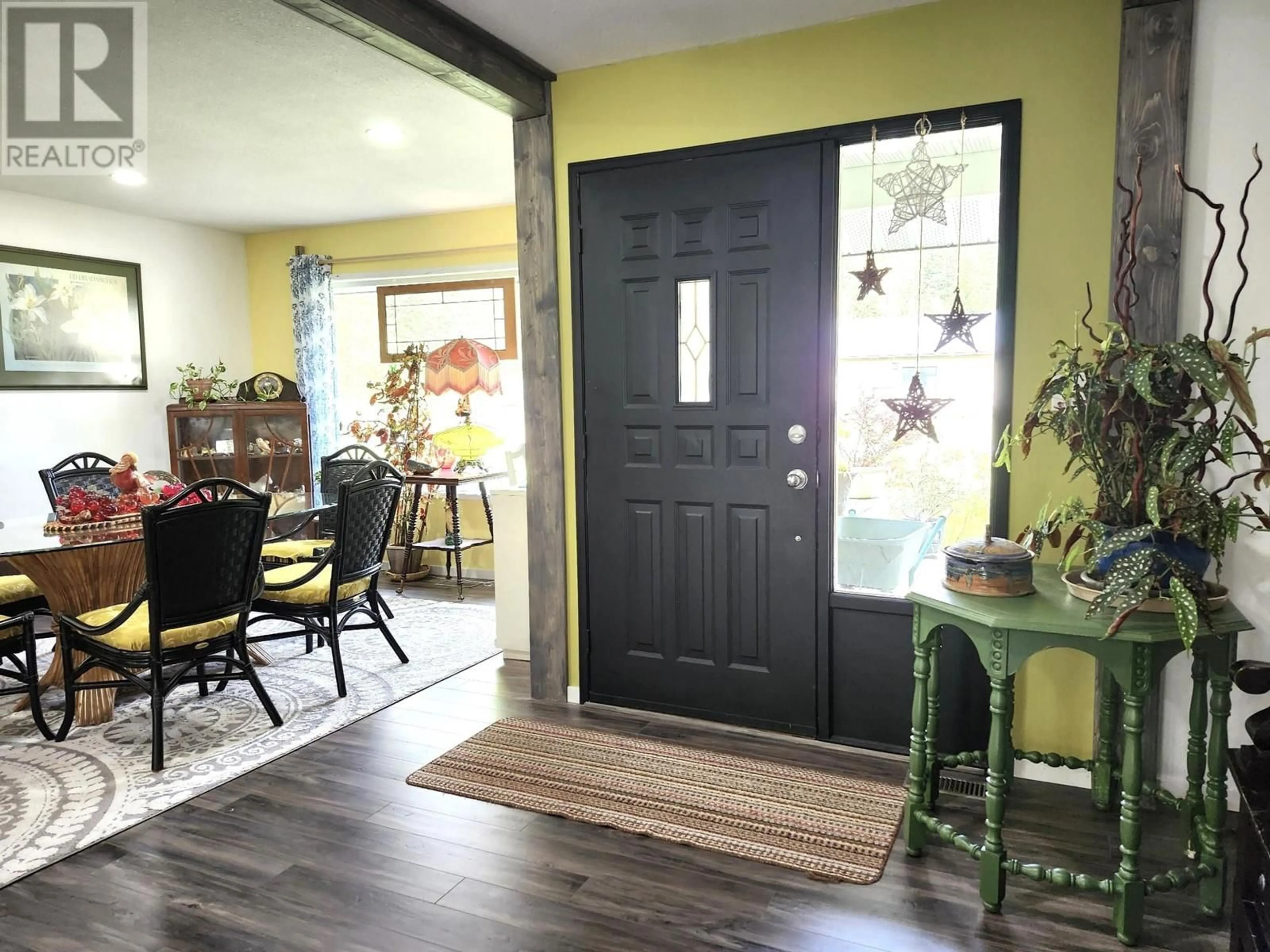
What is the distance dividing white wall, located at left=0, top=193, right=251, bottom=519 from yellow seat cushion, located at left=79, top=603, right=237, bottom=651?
98.2 inches

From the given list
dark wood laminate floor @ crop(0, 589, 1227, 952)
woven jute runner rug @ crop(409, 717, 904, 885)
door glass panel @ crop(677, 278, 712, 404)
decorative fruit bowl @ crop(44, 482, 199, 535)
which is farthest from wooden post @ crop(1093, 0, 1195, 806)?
decorative fruit bowl @ crop(44, 482, 199, 535)

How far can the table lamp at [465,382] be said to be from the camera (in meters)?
5.30

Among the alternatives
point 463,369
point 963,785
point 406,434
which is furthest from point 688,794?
point 406,434

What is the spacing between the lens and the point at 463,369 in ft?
17.4

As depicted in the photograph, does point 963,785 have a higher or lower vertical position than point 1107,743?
lower

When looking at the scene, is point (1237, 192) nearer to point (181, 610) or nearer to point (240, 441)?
point (181, 610)

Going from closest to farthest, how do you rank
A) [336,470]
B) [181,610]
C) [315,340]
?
[181,610] → [336,470] → [315,340]

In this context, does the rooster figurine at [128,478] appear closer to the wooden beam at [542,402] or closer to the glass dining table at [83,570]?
the glass dining table at [83,570]

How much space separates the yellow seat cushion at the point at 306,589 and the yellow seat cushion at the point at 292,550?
1.10 ft

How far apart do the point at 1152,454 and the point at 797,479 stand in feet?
3.91

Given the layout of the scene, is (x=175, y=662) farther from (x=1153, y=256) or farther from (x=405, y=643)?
(x=1153, y=256)

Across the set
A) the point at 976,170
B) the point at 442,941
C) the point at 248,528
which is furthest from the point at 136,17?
the point at 442,941

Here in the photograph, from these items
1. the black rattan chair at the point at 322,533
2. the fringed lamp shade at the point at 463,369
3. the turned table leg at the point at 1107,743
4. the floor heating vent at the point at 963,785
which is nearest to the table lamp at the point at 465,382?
the fringed lamp shade at the point at 463,369

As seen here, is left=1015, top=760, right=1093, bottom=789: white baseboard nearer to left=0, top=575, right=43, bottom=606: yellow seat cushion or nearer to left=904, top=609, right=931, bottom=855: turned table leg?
left=904, top=609, right=931, bottom=855: turned table leg
